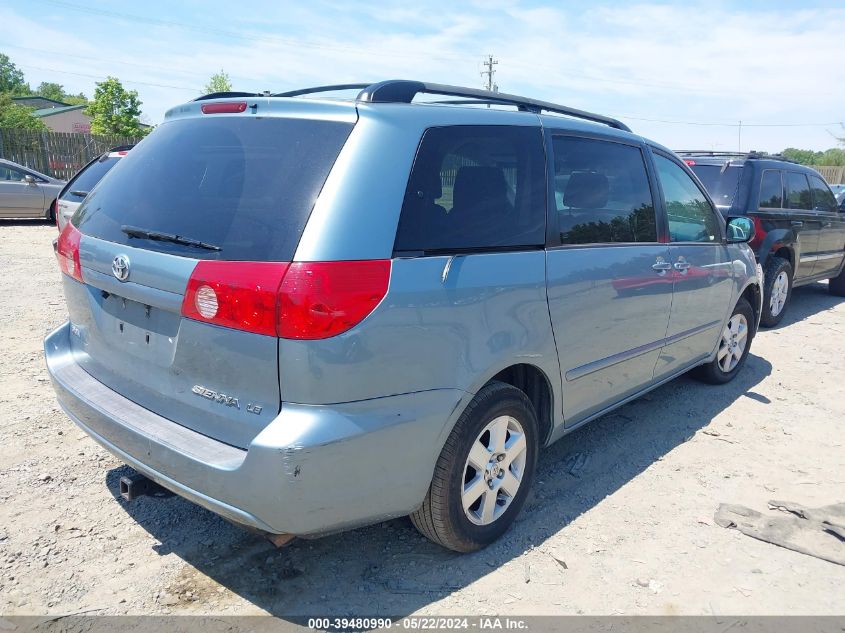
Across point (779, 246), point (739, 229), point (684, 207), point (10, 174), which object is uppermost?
point (10, 174)

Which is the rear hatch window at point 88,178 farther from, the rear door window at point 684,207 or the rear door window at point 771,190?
the rear door window at point 771,190

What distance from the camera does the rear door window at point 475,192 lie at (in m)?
2.48

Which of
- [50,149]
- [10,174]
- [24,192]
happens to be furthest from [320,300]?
[50,149]

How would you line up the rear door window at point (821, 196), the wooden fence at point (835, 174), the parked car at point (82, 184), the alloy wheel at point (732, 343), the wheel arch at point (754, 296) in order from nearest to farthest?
the alloy wheel at point (732, 343), the wheel arch at point (754, 296), the parked car at point (82, 184), the rear door window at point (821, 196), the wooden fence at point (835, 174)

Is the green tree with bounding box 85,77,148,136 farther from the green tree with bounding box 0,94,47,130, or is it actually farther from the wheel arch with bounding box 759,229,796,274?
the wheel arch with bounding box 759,229,796,274

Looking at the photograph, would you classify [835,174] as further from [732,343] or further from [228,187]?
[228,187]

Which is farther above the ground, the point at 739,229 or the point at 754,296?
the point at 739,229

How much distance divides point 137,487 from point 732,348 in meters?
4.66

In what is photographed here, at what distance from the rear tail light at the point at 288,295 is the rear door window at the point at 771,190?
247 inches

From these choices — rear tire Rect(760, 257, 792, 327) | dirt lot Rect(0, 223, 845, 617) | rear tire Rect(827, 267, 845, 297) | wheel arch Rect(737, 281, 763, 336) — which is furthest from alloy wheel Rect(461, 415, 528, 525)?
rear tire Rect(827, 267, 845, 297)

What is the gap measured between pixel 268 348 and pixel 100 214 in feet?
4.22

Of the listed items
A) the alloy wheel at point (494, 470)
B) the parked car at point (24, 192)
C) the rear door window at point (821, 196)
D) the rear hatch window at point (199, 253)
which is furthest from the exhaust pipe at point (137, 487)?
the parked car at point (24, 192)

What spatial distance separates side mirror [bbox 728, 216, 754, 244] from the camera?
4949 mm

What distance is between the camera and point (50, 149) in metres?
21.7
